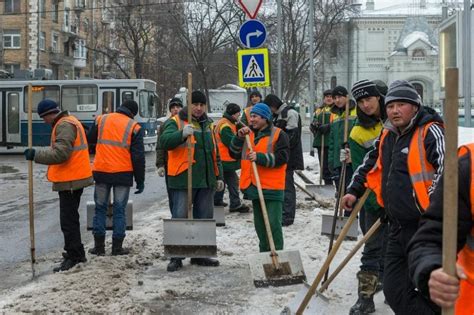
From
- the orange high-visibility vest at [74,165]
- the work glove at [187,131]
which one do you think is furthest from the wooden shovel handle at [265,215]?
the orange high-visibility vest at [74,165]

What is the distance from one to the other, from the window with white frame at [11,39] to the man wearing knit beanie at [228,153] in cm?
4562

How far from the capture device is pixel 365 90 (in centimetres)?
544

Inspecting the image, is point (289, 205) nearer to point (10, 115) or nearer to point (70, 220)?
point (70, 220)

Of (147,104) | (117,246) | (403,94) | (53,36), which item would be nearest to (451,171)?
(403,94)

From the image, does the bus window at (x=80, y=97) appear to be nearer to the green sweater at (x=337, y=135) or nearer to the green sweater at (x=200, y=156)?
the green sweater at (x=337, y=135)

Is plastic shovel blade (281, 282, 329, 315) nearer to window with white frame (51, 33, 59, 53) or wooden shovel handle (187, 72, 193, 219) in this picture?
wooden shovel handle (187, 72, 193, 219)

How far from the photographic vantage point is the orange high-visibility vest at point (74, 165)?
22.2ft

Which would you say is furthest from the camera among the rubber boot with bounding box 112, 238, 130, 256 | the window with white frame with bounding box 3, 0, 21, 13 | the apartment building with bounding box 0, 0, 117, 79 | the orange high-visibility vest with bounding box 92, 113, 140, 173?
the apartment building with bounding box 0, 0, 117, 79

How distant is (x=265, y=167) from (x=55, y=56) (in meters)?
51.6

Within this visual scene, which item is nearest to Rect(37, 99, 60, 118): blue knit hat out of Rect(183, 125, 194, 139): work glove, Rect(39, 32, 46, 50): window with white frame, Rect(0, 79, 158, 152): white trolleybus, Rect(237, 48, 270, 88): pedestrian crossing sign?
Rect(183, 125, 194, 139): work glove

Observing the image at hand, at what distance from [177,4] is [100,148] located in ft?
97.6

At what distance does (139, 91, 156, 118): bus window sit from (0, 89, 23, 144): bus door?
4.88 meters

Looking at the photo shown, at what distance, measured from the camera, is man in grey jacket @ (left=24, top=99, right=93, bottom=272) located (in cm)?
675

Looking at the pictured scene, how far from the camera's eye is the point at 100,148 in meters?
7.30
